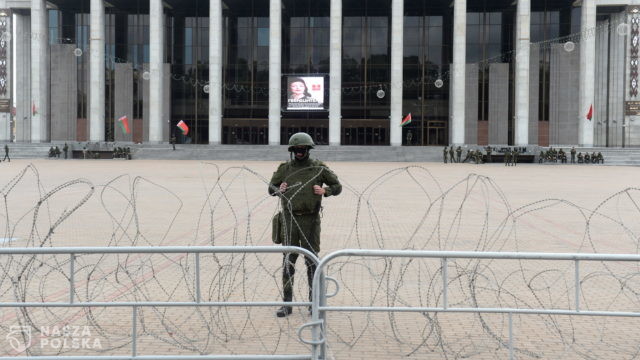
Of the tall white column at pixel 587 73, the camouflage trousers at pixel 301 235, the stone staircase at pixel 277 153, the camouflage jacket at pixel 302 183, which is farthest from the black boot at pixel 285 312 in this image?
the tall white column at pixel 587 73

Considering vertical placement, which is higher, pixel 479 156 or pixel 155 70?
pixel 155 70

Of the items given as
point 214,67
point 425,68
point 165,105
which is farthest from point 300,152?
point 165,105

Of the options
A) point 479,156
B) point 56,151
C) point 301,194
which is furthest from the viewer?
point 56,151

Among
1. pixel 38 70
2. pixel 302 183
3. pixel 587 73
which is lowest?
pixel 302 183

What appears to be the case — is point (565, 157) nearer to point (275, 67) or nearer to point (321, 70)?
point (321, 70)

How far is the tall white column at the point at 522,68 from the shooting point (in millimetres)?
56531

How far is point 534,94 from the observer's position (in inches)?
2539

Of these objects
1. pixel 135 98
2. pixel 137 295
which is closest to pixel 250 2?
pixel 135 98

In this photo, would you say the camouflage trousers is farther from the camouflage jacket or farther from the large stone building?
the large stone building

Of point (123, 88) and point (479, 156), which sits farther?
point (123, 88)

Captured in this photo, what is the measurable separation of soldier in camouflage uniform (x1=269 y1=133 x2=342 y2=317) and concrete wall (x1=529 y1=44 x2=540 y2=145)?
206ft

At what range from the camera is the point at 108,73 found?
66.4 m

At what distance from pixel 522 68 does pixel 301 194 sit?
55.6 m

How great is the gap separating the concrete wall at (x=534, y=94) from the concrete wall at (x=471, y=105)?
18.7 feet
